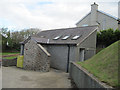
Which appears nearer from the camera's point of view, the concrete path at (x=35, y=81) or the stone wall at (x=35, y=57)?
the concrete path at (x=35, y=81)

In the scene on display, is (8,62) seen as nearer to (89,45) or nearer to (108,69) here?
(89,45)

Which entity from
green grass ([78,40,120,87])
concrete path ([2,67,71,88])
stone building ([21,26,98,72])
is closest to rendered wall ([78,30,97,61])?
stone building ([21,26,98,72])

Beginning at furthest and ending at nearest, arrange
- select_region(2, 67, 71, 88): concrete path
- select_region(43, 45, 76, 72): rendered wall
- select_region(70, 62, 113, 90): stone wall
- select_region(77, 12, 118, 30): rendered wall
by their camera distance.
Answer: select_region(77, 12, 118, 30): rendered wall < select_region(43, 45, 76, 72): rendered wall < select_region(2, 67, 71, 88): concrete path < select_region(70, 62, 113, 90): stone wall

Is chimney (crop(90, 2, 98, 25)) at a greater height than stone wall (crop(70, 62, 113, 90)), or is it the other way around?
chimney (crop(90, 2, 98, 25))

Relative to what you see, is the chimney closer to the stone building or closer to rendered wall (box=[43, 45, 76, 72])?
the stone building

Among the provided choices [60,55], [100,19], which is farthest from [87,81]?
[100,19]

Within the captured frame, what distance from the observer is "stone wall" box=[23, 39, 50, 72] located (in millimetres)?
12579

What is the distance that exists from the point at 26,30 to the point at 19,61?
24556 mm

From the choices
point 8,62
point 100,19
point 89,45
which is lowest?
point 8,62

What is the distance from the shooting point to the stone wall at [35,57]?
41.3 ft

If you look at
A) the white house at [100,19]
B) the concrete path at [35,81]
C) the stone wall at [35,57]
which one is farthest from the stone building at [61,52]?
the white house at [100,19]

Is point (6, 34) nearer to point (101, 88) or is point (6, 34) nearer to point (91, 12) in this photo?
point (91, 12)

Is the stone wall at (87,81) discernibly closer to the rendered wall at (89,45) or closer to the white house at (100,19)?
the rendered wall at (89,45)

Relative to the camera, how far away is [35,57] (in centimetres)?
1319
